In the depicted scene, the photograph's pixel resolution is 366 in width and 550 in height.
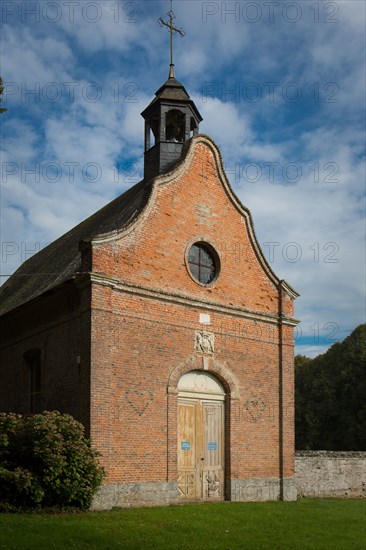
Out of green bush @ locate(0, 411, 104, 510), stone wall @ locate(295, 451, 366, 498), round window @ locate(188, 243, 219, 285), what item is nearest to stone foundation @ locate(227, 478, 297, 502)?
stone wall @ locate(295, 451, 366, 498)

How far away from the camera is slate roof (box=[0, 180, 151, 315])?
774 inches

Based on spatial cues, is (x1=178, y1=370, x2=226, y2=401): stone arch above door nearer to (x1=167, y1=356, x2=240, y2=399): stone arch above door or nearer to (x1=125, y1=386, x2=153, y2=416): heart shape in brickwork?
(x1=167, y1=356, x2=240, y2=399): stone arch above door

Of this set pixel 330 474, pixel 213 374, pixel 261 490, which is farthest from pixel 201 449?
pixel 330 474

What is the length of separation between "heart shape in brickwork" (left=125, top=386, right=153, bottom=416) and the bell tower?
25.0 ft

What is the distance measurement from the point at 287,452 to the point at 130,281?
7.83 meters

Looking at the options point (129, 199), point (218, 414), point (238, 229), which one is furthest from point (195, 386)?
point (129, 199)

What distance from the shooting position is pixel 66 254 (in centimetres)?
2300

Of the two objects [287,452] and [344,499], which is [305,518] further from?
[344,499]

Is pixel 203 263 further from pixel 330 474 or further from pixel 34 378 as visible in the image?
pixel 330 474

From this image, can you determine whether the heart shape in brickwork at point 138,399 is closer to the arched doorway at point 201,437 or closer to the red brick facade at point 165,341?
the red brick facade at point 165,341

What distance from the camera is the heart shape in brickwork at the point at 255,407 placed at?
63.7 ft

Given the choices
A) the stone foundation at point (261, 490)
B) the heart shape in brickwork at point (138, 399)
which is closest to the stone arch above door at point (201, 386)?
the heart shape in brickwork at point (138, 399)

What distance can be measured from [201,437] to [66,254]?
8643 millimetres

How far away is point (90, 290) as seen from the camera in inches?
633
